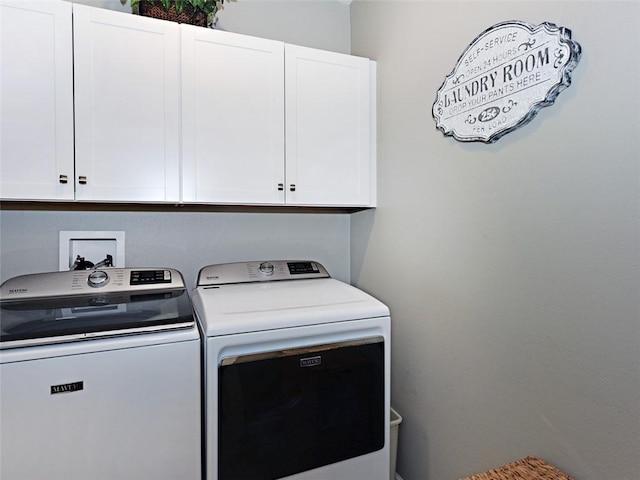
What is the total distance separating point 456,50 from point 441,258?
809 mm

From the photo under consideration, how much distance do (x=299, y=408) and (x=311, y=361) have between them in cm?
18

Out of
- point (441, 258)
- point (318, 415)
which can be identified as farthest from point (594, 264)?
point (318, 415)

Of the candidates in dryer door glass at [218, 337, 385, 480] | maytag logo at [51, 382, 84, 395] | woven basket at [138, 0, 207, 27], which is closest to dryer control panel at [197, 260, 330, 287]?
dryer door glass at [218, 337, 385, 480]

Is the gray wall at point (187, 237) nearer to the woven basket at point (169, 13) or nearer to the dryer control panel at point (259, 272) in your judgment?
the dryer control panel at point (259, 272)

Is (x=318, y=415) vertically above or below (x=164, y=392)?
below

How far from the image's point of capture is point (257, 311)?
1.32 metres

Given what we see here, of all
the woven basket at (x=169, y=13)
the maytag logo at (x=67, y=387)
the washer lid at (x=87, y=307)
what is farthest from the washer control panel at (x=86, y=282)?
the woven basket at (x=169, y=13)

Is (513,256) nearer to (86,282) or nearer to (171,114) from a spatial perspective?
(171,114)

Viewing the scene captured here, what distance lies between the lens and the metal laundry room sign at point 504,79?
0.98 m

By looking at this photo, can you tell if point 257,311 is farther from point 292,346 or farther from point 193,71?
point 193,71

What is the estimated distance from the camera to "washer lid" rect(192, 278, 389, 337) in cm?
125

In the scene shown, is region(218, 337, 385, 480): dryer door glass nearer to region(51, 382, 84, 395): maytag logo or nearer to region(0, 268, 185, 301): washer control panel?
region(51, 382, 84, 395): maytag logo

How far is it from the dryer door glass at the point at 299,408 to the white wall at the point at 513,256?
1.03 ft

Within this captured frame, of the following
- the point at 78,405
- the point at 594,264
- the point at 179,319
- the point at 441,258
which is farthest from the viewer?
the point at 441,258
